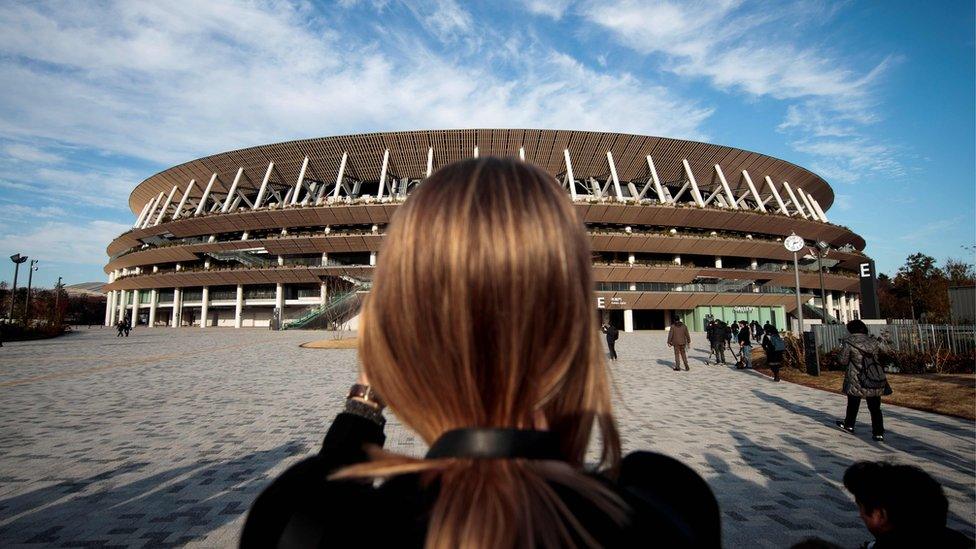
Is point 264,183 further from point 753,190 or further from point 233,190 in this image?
point 753,190

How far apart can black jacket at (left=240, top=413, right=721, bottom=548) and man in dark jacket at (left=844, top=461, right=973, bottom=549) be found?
2395 mm

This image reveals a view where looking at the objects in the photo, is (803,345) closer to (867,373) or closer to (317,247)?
(867,373)

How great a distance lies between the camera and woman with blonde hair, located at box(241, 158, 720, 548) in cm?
81

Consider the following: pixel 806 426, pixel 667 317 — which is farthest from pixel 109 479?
pixel 667 317

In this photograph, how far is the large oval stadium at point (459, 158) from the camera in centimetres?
4600

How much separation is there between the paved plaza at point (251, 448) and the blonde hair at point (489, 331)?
0.23 m

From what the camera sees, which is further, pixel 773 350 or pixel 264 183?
pixel 264 183

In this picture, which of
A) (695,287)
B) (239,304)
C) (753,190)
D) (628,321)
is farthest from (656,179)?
(239,304)

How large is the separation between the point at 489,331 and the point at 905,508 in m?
2.92

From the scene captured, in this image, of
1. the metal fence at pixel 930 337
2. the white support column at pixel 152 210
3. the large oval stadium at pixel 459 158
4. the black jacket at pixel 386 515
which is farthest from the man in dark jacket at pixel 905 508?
the white support column at pixel 152 210

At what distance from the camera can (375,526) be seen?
2.75 feet

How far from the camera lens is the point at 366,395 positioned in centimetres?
119

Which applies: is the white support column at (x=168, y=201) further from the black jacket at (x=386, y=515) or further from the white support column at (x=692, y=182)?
the black jacket at (x=386, y=515)

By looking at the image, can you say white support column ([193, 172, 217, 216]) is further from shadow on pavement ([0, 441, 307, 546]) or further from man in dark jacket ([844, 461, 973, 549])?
man in dark jacket ([844, 461, 973, 549])
